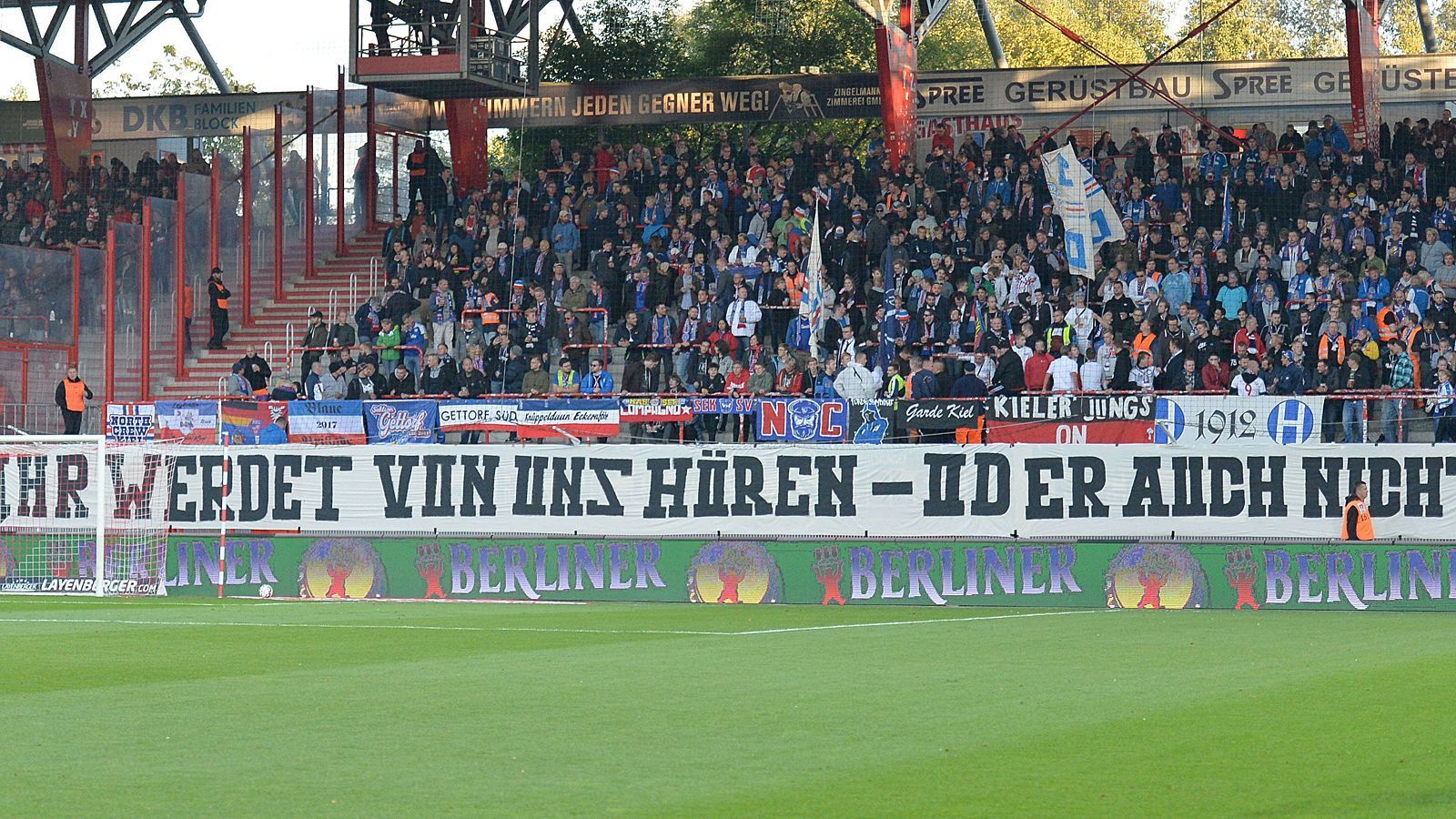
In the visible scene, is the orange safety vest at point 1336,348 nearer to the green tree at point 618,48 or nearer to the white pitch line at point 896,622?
the white pitch line at point 896,622

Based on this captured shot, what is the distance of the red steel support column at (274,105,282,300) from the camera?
36.2 m

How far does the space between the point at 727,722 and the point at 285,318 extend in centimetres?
2818

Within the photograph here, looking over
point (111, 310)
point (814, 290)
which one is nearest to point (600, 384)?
point (814, 290)

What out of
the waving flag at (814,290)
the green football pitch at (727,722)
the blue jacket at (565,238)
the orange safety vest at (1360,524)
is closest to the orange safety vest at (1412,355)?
the orange safety vest at (1360,524)

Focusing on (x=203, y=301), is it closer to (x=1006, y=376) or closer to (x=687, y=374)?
(x=687, y=374)

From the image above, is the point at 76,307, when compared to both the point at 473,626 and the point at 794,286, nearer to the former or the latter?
the point at 794,286

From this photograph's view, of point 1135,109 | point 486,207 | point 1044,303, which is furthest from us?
point 1135,109

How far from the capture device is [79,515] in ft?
74.6

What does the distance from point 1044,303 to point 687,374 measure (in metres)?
5.36

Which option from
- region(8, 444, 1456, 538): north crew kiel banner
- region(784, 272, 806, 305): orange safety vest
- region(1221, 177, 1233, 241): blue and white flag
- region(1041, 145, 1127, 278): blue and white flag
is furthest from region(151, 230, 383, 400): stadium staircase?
region(1221, 177, 1233, 241): blue and white flag

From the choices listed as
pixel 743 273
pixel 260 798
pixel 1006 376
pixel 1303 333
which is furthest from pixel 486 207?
pixel 260 798

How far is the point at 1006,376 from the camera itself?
25484 mm

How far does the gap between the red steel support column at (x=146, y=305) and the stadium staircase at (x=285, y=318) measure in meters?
0.44

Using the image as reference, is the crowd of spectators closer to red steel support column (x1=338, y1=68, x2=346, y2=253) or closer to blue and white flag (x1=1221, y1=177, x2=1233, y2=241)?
red steel support column (x1=338, y1=68, x2=346, y2=253)
